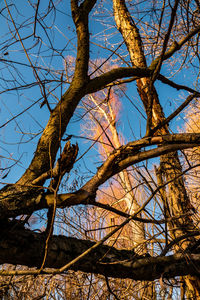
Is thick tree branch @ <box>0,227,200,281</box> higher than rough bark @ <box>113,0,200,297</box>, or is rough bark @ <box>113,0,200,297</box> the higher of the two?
rough bark @ <box>113,0,200,297</box>

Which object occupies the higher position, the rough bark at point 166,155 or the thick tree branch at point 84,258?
the rough bark at point 166,155

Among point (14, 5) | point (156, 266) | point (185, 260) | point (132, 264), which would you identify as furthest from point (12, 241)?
point (14, 5)

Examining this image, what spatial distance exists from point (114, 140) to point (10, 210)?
7770mm

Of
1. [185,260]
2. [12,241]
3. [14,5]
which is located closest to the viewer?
[12,241]

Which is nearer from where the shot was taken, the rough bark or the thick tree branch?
the thick tree branch

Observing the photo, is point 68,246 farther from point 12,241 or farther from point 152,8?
point 152,8

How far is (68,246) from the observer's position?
1322 mm

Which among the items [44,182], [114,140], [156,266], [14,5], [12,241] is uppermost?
[114,140]

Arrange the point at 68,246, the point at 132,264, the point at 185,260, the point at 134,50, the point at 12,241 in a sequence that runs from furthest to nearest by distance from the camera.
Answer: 1. the point at 134,50
2. the point at 185,260
3. the point at 132,264
4. the point at 68,246
5. the point at 12,241

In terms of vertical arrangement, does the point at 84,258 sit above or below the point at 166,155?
below

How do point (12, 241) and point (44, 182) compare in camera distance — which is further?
point (44, 182)

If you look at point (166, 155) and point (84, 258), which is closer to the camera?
point (84, 258)

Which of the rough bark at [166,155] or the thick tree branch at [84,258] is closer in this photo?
the thick tree branch at [84,258]

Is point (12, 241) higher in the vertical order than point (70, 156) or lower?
lower
